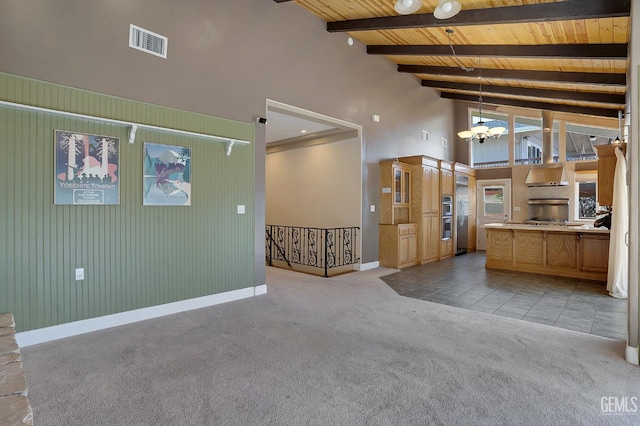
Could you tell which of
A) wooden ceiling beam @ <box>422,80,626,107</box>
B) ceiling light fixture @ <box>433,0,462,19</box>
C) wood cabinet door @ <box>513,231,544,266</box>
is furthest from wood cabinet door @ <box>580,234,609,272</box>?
ceiling light fixture @ <box>433,0,462,19</box>

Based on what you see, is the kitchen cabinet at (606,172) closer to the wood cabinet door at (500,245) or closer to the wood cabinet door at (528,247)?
the wood cabinet door at (528,247)

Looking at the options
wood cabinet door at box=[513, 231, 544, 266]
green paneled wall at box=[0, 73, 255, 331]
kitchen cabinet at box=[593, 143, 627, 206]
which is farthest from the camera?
wood cabinet door at box=[513, 231, 544, 266]

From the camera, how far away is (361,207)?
694 centimetres

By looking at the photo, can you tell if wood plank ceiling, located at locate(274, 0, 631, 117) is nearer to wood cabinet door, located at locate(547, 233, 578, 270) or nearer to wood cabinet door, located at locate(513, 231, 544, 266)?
wood cabinet door, located at locate(547, 233, 578, 270)

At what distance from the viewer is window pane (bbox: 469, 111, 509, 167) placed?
10169 millimetres

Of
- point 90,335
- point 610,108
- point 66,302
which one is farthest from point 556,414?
point 610,108

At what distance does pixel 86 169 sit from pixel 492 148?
10654 millimetres

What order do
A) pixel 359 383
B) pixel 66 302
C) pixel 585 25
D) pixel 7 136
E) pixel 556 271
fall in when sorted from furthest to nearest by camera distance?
pixel 556 271 < pixel 585 25 < pixel 66 302 < pixel 7 136 < pixel 359 383

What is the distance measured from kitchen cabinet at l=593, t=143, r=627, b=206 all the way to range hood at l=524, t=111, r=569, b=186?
3585 mm

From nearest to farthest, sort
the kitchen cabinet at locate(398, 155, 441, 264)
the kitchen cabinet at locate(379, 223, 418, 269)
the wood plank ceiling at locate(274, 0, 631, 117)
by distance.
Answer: the wood plank ceiling at locate(274, 0, 631, 117), the kitchen cabinet at locate(379, 223, 418, 269), the kitchen cabinet at locate(398, 155, 441, 264)

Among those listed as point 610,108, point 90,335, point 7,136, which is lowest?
point 90,335

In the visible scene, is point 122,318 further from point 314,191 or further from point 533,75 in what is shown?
point 533,75

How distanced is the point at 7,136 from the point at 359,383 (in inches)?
142

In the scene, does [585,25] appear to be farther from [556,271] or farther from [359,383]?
[359,383]
